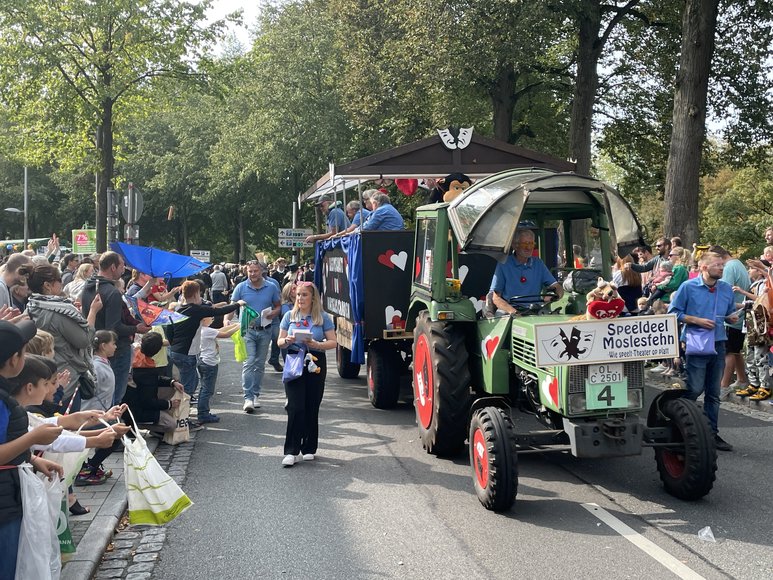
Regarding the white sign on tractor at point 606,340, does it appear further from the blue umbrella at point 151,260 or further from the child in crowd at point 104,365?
the blue umbrella at point 151,260

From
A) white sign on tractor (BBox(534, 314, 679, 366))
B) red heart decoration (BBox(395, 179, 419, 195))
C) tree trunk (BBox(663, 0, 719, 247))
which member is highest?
tree trunk (BBox(663, 0, 719, 247))

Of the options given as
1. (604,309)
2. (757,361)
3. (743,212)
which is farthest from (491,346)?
(743,212)

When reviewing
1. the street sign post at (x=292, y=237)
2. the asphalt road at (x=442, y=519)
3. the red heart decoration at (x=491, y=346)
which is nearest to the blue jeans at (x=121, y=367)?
the asphalt road at (x=442, y=519)

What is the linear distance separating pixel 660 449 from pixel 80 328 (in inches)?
180

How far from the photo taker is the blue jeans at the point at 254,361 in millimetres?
10812

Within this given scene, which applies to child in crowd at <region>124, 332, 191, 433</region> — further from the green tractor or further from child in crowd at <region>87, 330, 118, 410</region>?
the green tractor

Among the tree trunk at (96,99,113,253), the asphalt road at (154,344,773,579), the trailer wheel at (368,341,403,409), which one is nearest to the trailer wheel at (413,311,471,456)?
the asphalt road at (154,344,773,579)

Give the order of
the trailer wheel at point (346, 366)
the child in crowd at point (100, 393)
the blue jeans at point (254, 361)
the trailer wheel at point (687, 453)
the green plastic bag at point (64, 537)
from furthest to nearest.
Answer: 1. the trailer wheel at point (346, 366)
2. the blue jeans at point (254, 361)
3. the child in crowd at point (100, 393)
4. the trailer wheel at point (687, 453)
5. the green plastic bag at point (64, 537)

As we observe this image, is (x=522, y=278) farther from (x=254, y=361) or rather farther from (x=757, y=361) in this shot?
(x=757, y=361)

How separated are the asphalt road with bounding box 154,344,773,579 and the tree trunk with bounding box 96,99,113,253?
1442 centimetres

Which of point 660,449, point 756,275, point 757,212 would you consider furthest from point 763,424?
point 757,212

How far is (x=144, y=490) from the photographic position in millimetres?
5234

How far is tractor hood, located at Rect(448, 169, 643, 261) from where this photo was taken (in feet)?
22.8

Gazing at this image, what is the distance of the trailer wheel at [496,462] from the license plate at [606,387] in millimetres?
625
